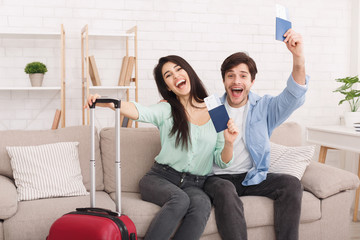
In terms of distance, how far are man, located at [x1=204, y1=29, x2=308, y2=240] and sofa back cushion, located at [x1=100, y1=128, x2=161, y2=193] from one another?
1.70 feet

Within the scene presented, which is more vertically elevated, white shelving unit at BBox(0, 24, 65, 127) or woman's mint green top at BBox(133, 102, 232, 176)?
white shelving unit at BBox(0, 24, 65, 127)

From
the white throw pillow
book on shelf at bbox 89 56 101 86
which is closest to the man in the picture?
the white throw pillow

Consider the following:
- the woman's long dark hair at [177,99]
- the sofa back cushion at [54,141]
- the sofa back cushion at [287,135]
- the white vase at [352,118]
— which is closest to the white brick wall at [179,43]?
the white vase at [352,118]

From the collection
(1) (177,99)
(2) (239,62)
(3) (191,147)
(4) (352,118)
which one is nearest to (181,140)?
(3) (191,147)

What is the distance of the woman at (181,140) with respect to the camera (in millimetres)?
2332

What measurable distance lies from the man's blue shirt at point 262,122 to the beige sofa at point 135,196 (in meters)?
0.17

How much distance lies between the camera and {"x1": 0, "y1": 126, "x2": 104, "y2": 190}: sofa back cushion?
8.90ft

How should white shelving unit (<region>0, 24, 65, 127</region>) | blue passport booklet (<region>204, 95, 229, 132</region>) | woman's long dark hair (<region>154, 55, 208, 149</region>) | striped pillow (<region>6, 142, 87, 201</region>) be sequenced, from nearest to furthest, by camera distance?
blue passport booklet (<region>204, 95, 229, 132</region>) → woman's long dark hair (<region>154, 55, 208, 149</region>) → striped pillow (<region>6, 142, 87, 201</region>) → white shelving unit (<region>0, 24, 65, 127</region>)

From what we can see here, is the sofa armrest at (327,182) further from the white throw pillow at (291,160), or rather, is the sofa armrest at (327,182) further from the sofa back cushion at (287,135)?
the sofa back cushion at (287,135)

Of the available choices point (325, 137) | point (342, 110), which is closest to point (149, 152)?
point (325, 137)

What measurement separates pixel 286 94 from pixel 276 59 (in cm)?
160

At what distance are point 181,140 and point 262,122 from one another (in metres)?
0.53

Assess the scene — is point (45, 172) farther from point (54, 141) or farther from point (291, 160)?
point (291, 160)

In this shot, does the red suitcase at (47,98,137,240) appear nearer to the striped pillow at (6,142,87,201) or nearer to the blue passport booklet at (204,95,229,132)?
the blue passport booklet at (204,95,229,132)
